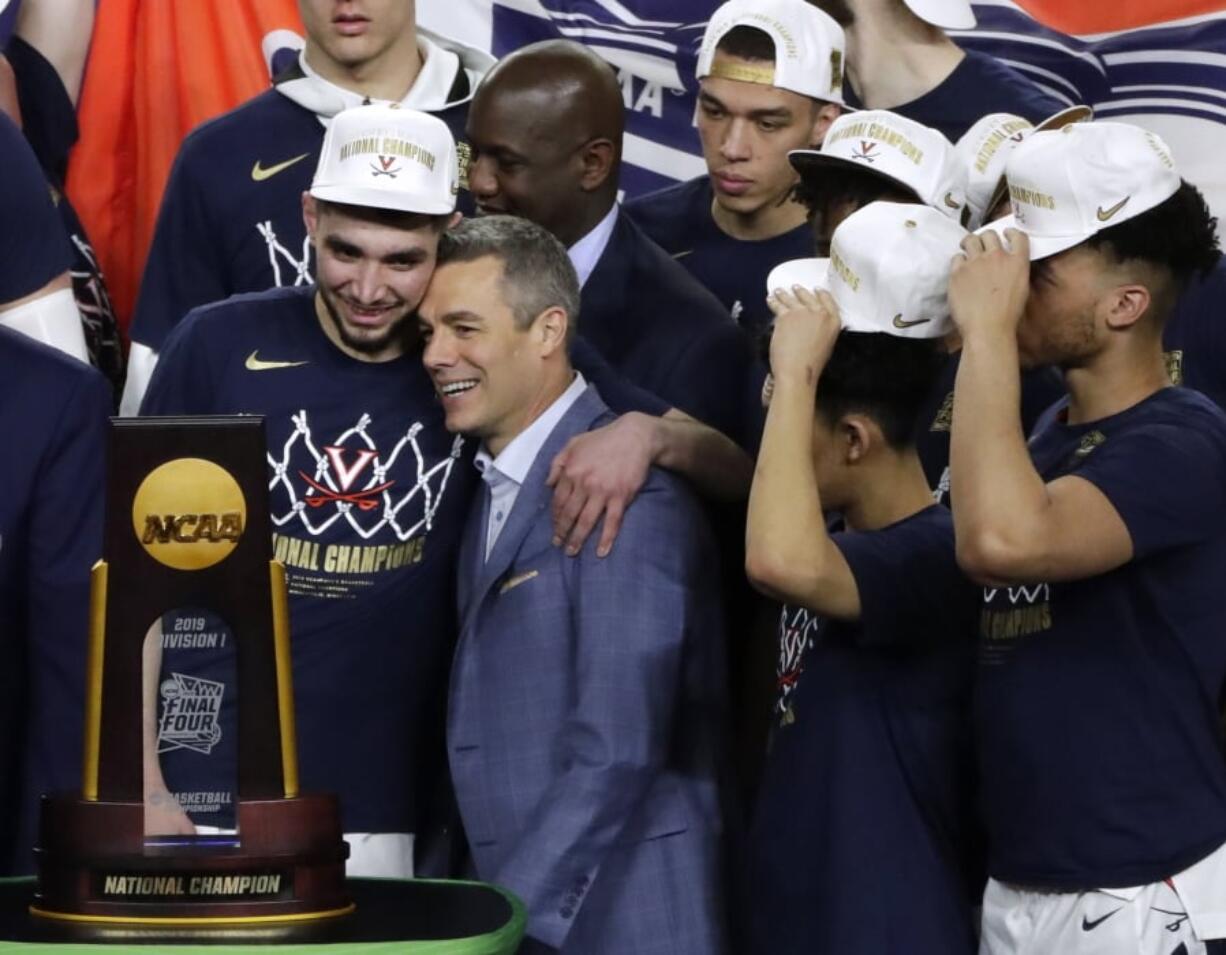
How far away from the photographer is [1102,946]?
276 centimetres

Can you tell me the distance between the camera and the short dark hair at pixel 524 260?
130 inches

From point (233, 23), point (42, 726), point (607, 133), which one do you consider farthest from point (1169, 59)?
point (42, 726)

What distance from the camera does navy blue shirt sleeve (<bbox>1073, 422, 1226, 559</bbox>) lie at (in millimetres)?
2729

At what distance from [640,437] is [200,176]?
1173 millimetres

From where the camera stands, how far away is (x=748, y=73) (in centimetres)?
402

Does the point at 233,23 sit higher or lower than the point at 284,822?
higher

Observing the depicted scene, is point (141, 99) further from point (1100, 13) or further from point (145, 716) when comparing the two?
point (145, 716)

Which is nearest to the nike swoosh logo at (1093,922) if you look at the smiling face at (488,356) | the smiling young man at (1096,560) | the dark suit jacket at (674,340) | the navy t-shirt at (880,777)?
the smiling young man at (1096,560)

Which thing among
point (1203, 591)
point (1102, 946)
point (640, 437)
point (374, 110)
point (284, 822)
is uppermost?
point (374, 110)

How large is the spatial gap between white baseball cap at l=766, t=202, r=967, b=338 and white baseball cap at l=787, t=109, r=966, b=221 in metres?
0.45

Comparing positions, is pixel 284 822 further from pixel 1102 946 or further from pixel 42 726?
pixel 1102 946

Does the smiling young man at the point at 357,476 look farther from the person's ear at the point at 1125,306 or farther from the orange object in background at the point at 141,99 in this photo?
the orange object in background at the point at 141,99

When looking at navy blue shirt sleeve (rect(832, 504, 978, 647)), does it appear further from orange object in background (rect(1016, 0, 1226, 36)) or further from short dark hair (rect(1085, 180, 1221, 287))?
orange object in background (rect(1016, 0, 1226, 36))

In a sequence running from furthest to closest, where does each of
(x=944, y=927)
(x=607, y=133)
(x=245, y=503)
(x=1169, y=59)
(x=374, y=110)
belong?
(x=1169, y=59), (x=607, y=133), (x=374, y=110), (x=944, y=927), (x=245, y=503)
